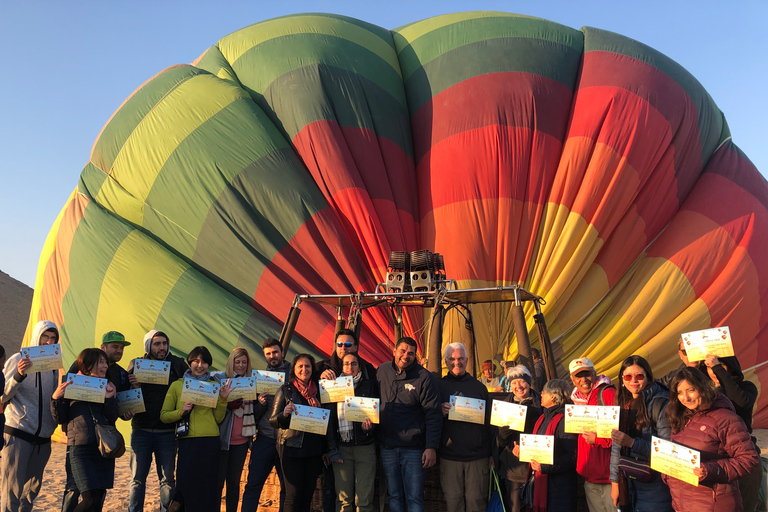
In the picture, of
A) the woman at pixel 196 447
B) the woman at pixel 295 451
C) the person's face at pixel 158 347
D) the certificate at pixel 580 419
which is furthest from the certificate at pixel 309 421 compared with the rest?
the certificate at pixel 580 419

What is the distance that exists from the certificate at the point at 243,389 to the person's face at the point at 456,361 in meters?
1.47

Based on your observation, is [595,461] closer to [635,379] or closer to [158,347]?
[635,379]

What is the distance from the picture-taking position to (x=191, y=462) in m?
4.37

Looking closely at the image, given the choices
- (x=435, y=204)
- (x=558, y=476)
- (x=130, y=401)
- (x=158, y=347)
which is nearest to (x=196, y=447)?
(x=130, y=401)

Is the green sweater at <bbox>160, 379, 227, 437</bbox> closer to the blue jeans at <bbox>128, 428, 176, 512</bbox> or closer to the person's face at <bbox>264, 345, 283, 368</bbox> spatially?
the blue jeans at <bbox>128, 428, 176, 512</bbox>

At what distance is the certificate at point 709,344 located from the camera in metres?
3.79

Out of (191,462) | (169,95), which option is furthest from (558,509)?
(169,95)

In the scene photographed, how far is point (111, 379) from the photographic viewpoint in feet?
15.1

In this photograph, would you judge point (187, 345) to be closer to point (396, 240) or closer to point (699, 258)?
point (396, 240)

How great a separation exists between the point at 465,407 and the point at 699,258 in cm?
577

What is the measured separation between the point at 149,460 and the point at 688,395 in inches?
149

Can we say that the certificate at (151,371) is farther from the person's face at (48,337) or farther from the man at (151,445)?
the person's face at (48,337)

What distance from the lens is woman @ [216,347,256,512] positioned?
4723 mm

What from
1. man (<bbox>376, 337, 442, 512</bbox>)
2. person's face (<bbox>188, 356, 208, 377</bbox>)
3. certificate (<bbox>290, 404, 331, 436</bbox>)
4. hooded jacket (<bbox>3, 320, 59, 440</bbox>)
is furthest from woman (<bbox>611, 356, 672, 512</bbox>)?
hooded jacket (<bbox>3, 320, 59, 440</bbox>)
